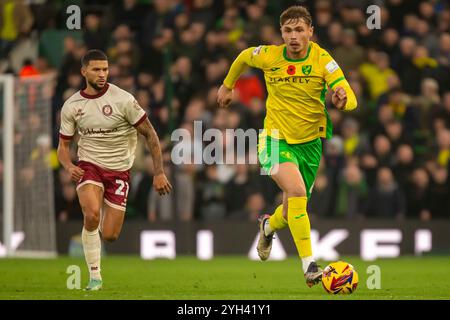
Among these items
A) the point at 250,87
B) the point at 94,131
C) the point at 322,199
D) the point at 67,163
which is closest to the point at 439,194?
the point at 322,199

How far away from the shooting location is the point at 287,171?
10.9 metres

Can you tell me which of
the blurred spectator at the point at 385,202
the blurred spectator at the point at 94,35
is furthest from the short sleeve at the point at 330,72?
the blurred spectator at the point at 94,35

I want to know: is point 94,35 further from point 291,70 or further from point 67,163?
point 291,70

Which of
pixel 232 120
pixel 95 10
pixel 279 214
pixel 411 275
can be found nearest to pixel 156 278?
pixel 279 214

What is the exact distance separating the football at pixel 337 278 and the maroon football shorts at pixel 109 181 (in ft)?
6.87

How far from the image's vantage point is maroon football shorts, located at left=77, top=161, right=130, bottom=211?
1118cm

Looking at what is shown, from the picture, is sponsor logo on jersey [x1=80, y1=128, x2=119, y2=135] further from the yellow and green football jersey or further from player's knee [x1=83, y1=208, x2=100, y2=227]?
the yellow and green football jersey

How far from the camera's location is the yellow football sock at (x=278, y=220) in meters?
11.5

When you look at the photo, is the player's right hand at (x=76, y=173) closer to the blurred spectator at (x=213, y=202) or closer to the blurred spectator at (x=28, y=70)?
the blurred spectator at (x=213, y=202)

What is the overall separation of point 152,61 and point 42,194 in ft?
8.43

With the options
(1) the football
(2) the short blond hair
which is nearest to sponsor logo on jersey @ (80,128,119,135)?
(2) the short blond hair

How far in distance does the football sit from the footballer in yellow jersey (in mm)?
310

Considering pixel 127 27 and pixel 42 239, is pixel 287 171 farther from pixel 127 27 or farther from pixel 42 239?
pixel 127 27

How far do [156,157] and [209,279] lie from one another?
220 cm
